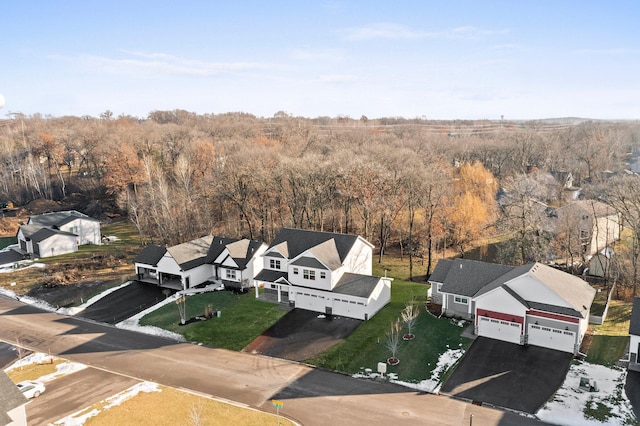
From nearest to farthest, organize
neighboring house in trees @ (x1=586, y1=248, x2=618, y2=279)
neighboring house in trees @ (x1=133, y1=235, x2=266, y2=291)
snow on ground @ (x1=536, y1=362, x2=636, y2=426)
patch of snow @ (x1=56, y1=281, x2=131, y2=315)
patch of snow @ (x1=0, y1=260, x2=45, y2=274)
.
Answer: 1. snow on ground @ (x1=536, y1=362, x2=636, y2=426)
2. patch of snow @ (x1=56, y1=281, x2=131, y2=315)
3. neighboring house in trees @ (x1=133, y1=235, x2=266, y2=291)
4. neighboring house in trees @ (x1=586, y1=248, x2=618, y2=279)
5. patch of snow @ (x1=0, y1=260, x2=45, y2=274)

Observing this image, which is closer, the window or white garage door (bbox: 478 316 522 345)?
white garage door (bbox: 478 316 522 345)

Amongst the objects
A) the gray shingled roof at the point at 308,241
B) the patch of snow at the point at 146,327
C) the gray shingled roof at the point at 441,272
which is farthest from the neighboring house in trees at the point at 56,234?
the gray shingled roof at the point at 441,272

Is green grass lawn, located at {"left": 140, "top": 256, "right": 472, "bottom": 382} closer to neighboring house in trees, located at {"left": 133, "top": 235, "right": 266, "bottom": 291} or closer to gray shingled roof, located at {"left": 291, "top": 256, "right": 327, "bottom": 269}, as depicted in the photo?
neighboring house in trees, located at {"left": 133, "top": 235, "right": 266, "bottom": 291}

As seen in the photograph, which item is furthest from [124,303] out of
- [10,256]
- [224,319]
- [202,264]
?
[10,256]

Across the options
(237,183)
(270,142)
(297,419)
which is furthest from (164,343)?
(270,142)

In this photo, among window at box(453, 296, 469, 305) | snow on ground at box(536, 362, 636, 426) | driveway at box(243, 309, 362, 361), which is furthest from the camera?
window at box(453, 296, 469, 305)

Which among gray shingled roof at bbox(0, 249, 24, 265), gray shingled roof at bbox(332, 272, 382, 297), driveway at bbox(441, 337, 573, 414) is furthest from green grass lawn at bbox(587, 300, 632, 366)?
gray shingled roof at bbox(0, 249, 24, 265)

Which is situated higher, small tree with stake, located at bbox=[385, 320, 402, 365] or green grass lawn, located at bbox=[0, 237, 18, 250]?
green grass lawn, located at bbox=[0, 237, 18, 250]

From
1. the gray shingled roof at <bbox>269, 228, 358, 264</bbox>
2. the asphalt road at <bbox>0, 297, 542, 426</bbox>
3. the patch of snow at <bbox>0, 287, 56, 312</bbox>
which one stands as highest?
the gray shingled roof at <bbox>269, 228, 358, 264</bbox>
